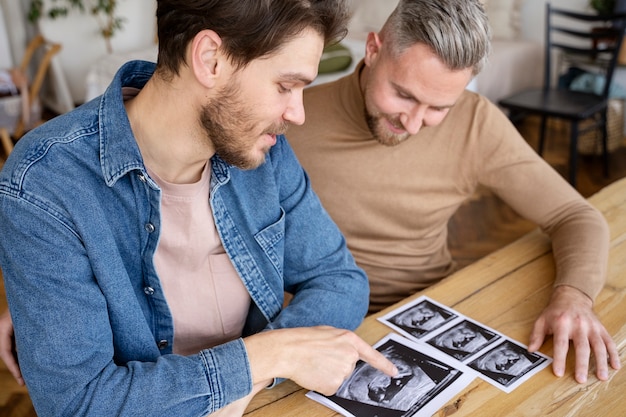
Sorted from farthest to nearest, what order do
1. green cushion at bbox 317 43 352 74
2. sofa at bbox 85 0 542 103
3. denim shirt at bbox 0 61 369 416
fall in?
sofa at bbox 85 0 542 103, green cushion at bbox 317 43 352 74, denim shirt at bbox 0 61 369 416

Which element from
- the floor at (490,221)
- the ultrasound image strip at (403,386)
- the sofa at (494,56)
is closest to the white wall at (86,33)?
the sofa at (494,56)

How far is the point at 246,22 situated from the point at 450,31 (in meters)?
0.59

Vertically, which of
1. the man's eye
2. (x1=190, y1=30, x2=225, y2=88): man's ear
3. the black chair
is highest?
(x1=190, y1=30, x2=225, y2=88): man's ear

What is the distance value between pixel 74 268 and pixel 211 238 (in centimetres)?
31

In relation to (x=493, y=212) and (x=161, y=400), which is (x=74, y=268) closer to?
(x=161, y=400)

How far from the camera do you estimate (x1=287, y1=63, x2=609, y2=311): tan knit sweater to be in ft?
5.40

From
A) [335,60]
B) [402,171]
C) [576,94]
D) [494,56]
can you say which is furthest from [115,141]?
[494,56]

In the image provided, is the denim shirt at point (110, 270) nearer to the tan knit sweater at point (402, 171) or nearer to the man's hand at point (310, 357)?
the man's hand at point (310, 357)

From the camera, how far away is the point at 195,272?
1.21m

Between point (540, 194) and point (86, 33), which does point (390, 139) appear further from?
point (86, 33)

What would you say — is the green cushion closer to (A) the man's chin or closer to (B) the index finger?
(A) the man's chin

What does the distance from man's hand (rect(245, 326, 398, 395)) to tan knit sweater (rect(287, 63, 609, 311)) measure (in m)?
0.61

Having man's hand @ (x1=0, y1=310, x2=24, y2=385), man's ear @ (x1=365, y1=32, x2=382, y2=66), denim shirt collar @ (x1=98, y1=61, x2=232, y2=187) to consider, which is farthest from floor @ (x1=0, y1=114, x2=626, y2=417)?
man's ear @ (x1=365, y1=32, x2=382, y2=66)

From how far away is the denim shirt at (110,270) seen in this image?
0.93 meters
